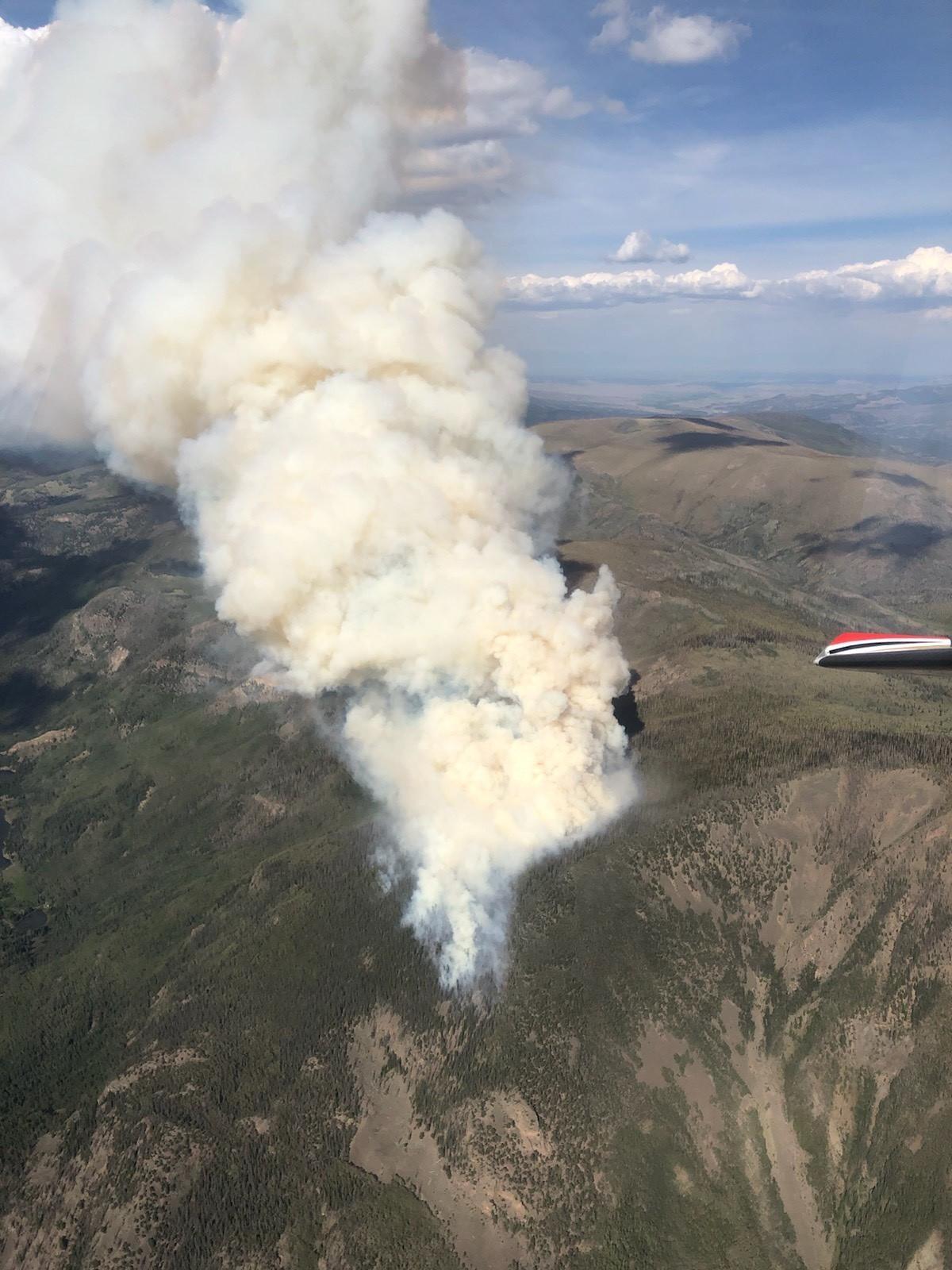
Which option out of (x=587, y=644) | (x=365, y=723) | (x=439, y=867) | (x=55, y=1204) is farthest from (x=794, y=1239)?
(x=365, y=723)

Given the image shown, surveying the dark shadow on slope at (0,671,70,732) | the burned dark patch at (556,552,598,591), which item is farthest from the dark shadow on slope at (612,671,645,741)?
the dark shadow on slope at (0,671,70,732)

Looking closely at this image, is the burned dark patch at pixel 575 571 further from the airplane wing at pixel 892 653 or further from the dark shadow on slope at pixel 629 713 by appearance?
the airplane wing at pixel 892 653

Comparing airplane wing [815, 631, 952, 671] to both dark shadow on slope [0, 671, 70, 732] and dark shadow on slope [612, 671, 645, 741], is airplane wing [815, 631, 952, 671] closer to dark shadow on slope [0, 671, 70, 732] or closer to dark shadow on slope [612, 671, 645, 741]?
dark shadow on slope [612, 671, 645, 741]

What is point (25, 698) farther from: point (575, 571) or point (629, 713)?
point (629, 713)

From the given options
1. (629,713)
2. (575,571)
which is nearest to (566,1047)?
(629,713)

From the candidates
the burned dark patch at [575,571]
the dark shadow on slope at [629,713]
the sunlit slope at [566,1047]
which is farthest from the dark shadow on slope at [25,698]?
the dark shadow on slope at [629,713]

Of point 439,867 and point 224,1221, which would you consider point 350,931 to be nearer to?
point 439,867
